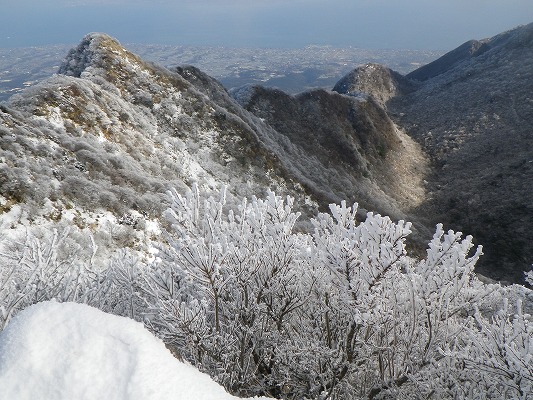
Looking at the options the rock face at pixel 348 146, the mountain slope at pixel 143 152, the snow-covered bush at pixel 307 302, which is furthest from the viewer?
the rock face at pixel 348 146

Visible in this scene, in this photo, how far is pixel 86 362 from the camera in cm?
350

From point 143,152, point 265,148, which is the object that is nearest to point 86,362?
point 143,152

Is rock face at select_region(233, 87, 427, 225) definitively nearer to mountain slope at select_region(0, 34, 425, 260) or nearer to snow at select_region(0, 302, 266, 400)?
mountain slope at select_region(0, 34, 425, 260)

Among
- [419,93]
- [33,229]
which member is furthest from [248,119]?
[419,93]

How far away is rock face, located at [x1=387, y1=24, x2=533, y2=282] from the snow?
37202mm

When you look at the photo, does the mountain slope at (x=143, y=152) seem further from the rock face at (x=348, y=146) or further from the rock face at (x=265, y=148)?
the rock face at (x=348, y=146)

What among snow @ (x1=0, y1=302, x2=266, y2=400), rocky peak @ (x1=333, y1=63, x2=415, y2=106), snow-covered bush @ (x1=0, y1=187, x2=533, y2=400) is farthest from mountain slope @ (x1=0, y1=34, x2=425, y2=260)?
rocky peak @ (x1=333, y1=63, x2=415, y2=106)

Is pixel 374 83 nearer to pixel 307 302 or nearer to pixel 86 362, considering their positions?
pixel 307 302

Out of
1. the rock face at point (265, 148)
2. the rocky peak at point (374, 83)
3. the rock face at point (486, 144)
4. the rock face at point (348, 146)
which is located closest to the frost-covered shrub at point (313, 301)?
the rock face at point (265, 148)

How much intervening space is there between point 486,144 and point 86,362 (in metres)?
67.7

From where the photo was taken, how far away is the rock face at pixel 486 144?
123 feet

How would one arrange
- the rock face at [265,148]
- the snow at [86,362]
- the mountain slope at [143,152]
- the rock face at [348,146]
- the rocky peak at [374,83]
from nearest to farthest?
the snow at [86,362], the mountain slope at [143,152], the rock face at [265,148], the rock face at [348,146], the rocky peak at [374,83]

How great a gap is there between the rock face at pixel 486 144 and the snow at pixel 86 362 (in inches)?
1465

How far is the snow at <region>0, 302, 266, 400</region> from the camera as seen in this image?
3.31m
